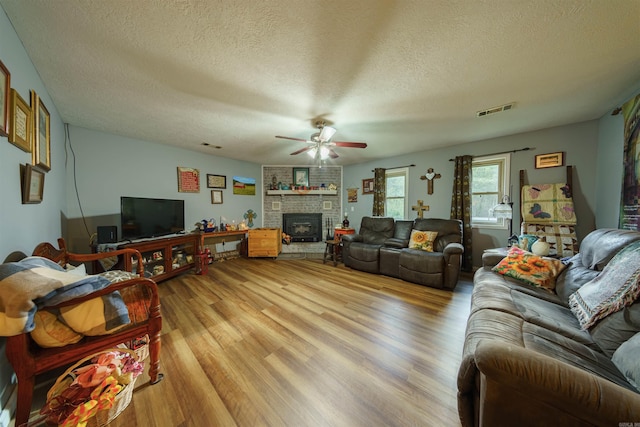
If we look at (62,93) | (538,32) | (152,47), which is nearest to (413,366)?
(538,32)

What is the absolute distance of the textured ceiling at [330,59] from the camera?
1.18 meters

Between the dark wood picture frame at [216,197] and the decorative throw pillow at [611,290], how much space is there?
16.8 ft

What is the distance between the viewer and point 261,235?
447cm

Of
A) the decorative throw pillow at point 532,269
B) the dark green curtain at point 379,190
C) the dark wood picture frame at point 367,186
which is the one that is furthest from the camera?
the dark wood picture frame at point 367,186

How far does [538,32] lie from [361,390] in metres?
2.60

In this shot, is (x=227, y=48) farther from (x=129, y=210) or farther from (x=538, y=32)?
(x=129, y=210)

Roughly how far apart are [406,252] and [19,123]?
4.09 metres

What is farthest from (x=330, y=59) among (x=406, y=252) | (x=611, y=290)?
(x=406, y=252)

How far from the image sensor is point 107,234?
2.66 metres

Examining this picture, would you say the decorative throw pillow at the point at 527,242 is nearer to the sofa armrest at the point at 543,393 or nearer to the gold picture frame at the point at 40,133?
the sofa armrest at the point at 543,393

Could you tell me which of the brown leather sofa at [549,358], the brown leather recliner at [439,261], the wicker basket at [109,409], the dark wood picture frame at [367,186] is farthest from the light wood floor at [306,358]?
the dark wood picture frame at [367,186]

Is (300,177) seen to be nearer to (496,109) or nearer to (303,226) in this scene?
(303,226)

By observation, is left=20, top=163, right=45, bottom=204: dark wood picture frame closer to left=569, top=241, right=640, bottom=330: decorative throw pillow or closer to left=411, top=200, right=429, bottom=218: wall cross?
left=569, top=241, right=640, bottom=330: decorative throw pillow

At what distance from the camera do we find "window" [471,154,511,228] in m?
3.31
